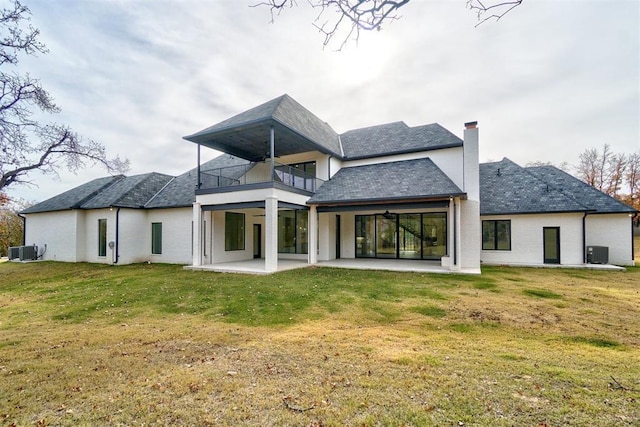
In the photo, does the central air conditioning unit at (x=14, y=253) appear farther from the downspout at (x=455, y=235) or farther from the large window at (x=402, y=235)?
the downspout at (x=455, y=235)

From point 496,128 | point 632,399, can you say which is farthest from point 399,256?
point 632,399

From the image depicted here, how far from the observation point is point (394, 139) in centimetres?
1706

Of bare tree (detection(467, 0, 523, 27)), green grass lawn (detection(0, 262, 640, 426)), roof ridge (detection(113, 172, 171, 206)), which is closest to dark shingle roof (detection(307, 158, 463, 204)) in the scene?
green grass lawn (detection(0, 262, 640, 426))

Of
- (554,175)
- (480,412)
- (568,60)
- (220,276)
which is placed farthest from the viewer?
(554,175)

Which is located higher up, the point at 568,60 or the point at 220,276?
the point at 568,60

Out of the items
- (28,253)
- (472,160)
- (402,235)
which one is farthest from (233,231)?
(28,253)

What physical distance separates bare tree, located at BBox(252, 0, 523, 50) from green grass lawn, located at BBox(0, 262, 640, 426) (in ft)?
13.8

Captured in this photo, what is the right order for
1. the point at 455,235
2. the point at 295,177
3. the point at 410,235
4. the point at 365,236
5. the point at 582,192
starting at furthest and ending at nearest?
1. the point at 365,236
2. the point at 582,192
3. the point at 410,235
4. the point at 295,177
5. the point at 455,235

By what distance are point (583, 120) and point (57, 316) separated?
24848mm

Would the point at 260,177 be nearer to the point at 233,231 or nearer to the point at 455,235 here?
the point at 233,231

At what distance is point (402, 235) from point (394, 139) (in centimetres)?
571

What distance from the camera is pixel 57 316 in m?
6.50

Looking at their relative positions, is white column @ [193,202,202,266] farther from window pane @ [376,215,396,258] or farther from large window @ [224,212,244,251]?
window pane @ [376,215,396,258]

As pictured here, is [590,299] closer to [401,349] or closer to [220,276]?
[401,349]
